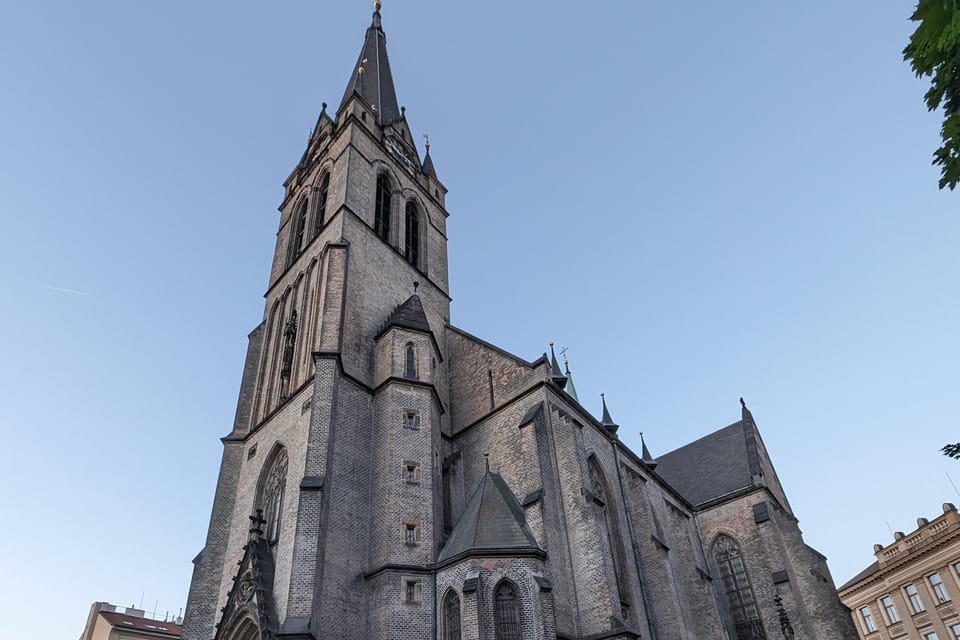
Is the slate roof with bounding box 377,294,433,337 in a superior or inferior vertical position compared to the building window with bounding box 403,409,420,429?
superior

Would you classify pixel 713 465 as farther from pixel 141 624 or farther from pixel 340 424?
pixel 141 624

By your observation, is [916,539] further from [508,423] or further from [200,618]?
[200,618]

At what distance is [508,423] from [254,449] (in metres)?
8.85

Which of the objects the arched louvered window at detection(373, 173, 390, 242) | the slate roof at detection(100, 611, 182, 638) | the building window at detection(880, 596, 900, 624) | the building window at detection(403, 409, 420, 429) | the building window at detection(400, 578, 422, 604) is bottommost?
the building window at detection(400, 578, 422, 604)

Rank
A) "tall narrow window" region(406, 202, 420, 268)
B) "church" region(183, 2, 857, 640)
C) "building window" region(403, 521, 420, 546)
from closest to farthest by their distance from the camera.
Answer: "church" region(183, 2, 857, 640)
"building window" region(403, 521, 420, 546)
"tall narrow window" region(406, 202, 420, 268)

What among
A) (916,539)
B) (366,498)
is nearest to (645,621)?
(366,498)

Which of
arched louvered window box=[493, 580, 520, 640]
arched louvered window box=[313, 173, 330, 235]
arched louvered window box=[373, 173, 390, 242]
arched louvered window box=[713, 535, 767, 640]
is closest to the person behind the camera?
arched louvered window box=[493, 580, 520, 640]

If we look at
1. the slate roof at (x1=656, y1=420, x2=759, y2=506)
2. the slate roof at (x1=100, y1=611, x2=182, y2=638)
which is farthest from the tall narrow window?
the slate roof at (x1=100, y1=611, x2=182, y2=638)

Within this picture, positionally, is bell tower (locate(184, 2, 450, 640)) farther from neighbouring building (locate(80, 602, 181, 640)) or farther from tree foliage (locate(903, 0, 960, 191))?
neighbouring building (locate(80, 602, 181, 640))

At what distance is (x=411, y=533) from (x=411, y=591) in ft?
5.27

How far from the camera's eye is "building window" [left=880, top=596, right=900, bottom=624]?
35594 millimetres

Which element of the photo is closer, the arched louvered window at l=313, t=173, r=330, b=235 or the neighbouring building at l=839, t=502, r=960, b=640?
the arched louvered window at l=313, t=173, r=330, b=235

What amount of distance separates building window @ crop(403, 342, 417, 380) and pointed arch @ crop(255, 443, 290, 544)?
4.56m

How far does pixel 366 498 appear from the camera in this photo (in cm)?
1880
